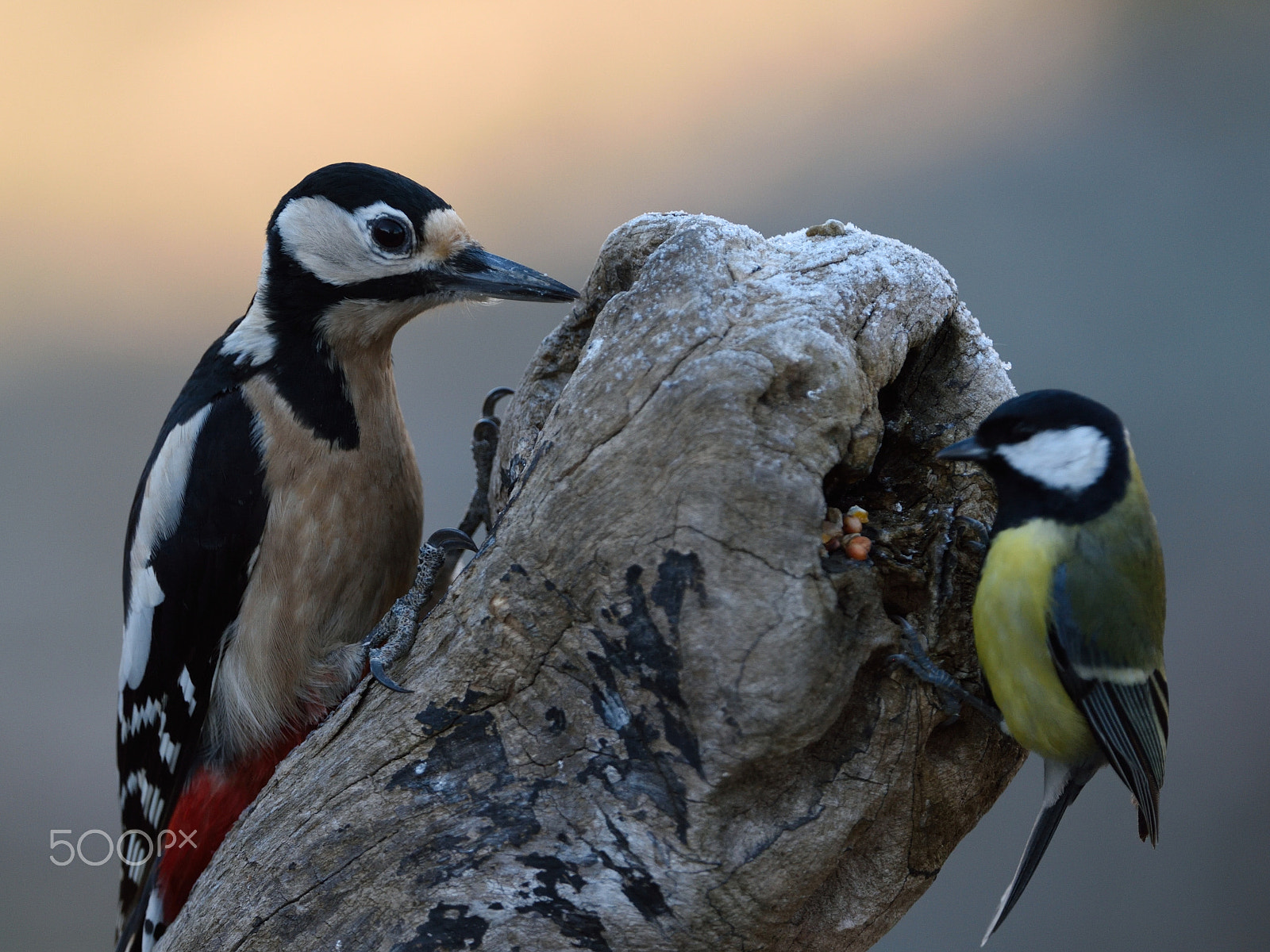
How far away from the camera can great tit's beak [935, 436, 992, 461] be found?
1247 mm

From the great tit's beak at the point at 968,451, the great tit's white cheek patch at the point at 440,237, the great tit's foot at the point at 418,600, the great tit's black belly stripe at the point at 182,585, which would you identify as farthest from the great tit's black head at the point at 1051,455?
the great tit's black belly stripe at the point at 182,585

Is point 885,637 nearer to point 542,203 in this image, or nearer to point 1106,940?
point 1106,940

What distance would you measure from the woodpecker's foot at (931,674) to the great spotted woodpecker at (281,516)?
0.80m

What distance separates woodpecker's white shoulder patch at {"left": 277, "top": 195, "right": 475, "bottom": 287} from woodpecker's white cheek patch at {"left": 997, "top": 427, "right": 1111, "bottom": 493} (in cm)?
93

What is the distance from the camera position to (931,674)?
4.02 feet

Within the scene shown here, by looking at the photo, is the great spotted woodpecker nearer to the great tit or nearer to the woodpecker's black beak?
the woodpecker's black beak

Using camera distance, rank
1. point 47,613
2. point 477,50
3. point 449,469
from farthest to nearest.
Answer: point 477,50 < point 47,613 < point 449,469

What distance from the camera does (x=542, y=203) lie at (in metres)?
4.32

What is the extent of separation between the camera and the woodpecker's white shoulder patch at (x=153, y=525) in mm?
1744

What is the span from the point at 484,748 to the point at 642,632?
252 mm

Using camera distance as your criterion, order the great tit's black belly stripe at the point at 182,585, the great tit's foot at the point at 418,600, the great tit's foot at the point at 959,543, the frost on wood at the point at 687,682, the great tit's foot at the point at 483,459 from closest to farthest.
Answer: the frost on wood at the point at 687,682
the great tit's foot at the point at 959,543
the great tit's foot at the point at 418,600
the great tit's black belly stripe at the point at 182,585
the great tit's foot at the point at 483,459

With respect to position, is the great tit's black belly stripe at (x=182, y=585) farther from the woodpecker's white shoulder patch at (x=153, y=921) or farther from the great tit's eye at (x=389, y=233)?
the great tit's eye at (x=389, y=233)

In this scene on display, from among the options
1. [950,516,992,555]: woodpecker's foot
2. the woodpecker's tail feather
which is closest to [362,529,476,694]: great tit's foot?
the woodpecker's tail feather

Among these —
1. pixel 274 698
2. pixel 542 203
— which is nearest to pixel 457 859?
pixel 274 698
